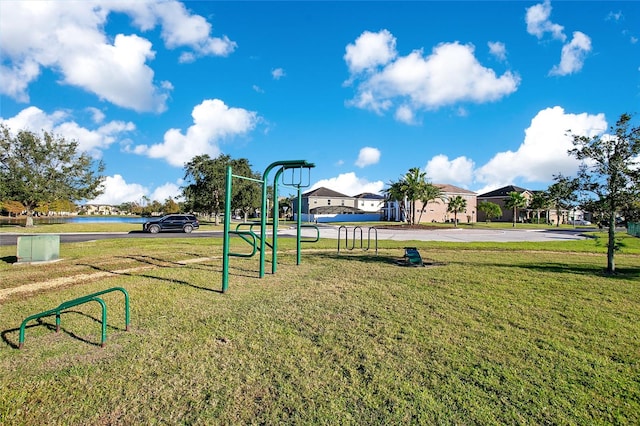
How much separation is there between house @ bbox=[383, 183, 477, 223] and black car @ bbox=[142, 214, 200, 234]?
4190 centimetres

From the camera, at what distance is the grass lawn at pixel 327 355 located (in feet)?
9.89

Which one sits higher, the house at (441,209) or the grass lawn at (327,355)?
the house at (441,209)

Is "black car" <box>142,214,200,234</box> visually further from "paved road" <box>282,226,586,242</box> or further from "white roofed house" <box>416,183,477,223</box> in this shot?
"white roofed house" <box>416,183,477,223</box>

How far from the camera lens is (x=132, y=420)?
9.41 feet

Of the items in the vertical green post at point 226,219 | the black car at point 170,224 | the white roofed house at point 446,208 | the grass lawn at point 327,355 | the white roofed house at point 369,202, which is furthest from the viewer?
the white roofed house at point 369,202

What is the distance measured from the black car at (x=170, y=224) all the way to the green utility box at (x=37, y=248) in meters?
15.6

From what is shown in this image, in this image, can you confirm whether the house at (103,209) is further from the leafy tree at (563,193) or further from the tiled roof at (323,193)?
the leafy tree at (563,193)

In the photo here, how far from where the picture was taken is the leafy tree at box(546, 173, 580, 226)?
10.1 meters

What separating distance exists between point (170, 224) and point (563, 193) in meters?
24.7

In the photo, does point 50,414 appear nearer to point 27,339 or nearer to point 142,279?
point 27,339

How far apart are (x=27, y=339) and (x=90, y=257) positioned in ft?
27.0

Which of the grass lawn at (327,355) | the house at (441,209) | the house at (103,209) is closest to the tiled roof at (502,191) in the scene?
the house at (441,209)

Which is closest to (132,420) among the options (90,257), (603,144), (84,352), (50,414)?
(50,414)

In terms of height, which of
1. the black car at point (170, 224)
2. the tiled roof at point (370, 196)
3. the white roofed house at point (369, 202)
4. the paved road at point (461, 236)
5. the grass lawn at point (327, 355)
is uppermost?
the tiled roof at point (370, 196)
